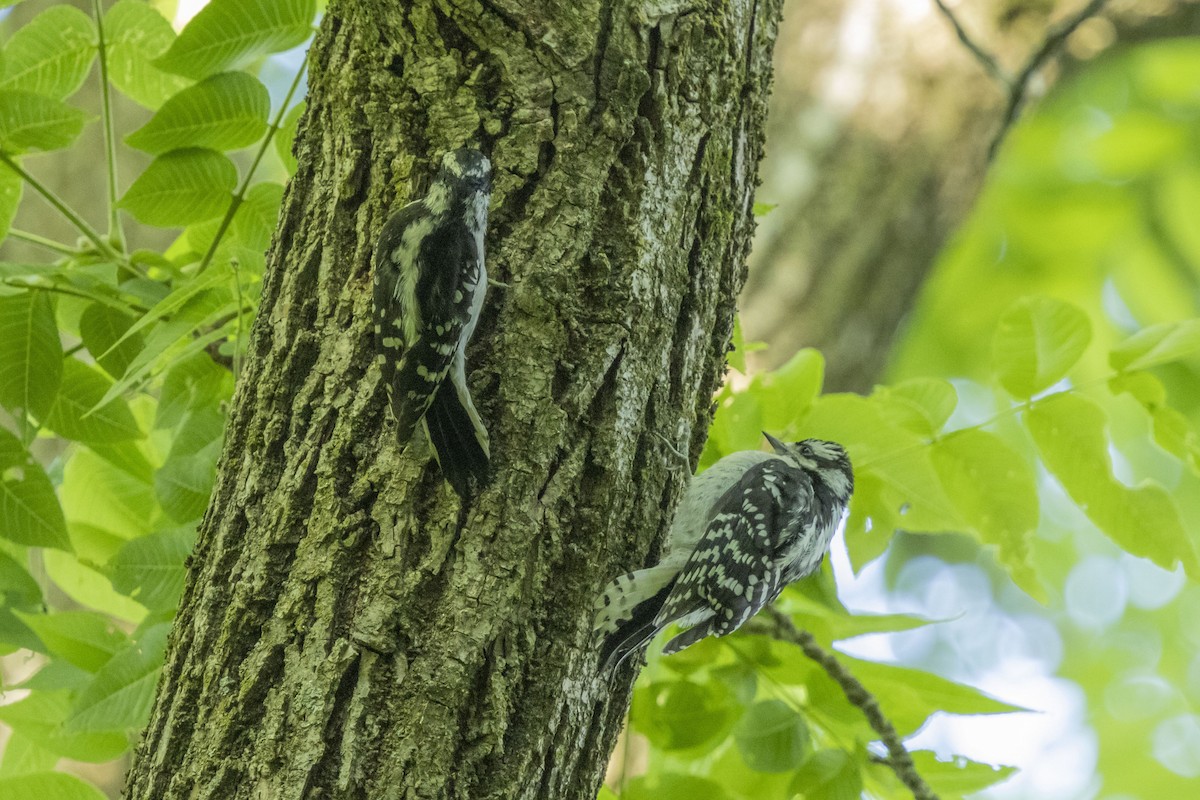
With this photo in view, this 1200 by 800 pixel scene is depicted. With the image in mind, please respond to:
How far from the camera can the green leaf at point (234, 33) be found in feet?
8.40

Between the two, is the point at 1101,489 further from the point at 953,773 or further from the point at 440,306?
the point at 440,306

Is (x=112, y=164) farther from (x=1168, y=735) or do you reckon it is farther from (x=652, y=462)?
(x=1168, y=735)

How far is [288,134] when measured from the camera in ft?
9.25

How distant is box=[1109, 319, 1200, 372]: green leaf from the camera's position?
278 cm

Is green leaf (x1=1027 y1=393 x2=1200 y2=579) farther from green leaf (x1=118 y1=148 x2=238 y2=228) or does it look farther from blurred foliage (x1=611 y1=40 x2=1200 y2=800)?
green leaf (x1=118 y1=148 x2=238 y2=228)

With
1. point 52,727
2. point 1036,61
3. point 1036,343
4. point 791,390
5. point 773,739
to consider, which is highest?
point 1036,61

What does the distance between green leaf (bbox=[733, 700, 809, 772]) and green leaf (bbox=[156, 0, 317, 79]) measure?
2235 millimetres

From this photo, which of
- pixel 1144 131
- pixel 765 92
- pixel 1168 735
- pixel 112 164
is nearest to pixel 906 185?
pixel 1144 131

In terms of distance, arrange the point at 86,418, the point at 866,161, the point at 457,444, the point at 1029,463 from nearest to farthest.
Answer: the point at 457,444
the point at 86,418
the point at 1029,463
the point at 866,161

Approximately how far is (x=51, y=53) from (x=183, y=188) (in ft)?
1.71

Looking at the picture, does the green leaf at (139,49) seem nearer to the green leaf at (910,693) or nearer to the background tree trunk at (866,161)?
the green leaf at (910,693)

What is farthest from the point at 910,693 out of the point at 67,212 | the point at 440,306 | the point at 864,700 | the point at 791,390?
the point at 67,212

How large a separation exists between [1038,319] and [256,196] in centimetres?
220

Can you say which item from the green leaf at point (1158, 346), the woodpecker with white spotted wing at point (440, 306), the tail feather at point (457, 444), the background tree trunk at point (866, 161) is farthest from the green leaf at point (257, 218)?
the background tree trunk at point (866, 161)
